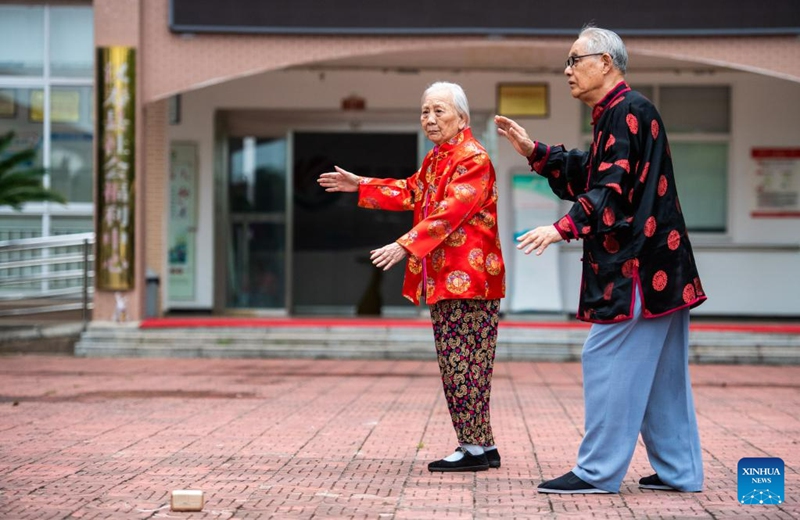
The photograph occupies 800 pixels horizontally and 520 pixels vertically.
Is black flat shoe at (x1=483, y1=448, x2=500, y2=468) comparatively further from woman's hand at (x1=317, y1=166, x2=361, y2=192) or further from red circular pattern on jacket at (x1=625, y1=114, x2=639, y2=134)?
red circular pattern on jacket at (x1=625, y1=114, x2=639, y2=134)

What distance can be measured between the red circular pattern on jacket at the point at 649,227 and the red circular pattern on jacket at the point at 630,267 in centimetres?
11

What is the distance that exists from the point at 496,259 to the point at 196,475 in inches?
66.3

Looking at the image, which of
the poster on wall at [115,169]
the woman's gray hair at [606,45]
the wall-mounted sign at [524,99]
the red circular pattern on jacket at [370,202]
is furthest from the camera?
the wall-mounted sign at [524,99]

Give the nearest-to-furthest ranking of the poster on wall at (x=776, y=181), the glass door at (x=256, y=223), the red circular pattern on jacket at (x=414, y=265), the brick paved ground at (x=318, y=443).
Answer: the brick paved ground at (x=318, y=443), the red circular pattern on jacket at (x=414, y=265), the poster on wall at (x=776, y=181), the glass door at (x=256, y=223)

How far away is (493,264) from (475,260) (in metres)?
0.10

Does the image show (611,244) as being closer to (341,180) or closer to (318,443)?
(341,180)

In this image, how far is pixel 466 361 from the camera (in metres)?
5.70

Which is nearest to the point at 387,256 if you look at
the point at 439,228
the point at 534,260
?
the point at 439,228

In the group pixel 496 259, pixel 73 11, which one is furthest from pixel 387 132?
pixel 496 259

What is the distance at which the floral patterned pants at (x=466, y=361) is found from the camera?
569 centimetres

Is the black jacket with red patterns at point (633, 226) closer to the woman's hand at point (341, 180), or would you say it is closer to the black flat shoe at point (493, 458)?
the black flat shoe at point (493, 458)

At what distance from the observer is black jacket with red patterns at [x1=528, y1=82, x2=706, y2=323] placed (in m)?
4.93

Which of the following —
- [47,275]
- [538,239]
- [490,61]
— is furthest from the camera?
[490,61]

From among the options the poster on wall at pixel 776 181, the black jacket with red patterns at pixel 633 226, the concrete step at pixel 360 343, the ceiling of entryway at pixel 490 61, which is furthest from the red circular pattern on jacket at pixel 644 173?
the poster on wall at pixel 776 181
